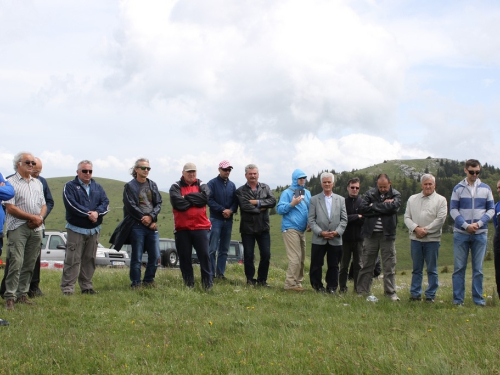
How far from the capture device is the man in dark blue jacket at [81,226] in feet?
31.3

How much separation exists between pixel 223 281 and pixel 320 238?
7.75ft

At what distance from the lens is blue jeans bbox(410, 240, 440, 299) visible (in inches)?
373

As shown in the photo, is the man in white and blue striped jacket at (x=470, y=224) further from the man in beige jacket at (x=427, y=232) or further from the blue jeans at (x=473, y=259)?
the man in beige jacket at (x=427, y=232)

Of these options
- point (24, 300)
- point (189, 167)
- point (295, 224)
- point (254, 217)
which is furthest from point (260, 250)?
point (24, 300)

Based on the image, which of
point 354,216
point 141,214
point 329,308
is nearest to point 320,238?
point 354,216

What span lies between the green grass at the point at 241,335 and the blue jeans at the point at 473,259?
324 millimetres

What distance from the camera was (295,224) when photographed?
10641 mm

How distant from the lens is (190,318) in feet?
24.1

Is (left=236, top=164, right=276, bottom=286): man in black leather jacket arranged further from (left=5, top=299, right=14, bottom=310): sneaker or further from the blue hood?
(left=5, top=299, right=14, bottom=310): sneaker

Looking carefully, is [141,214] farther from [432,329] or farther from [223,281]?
[432,329]

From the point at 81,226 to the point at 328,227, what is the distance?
494cm

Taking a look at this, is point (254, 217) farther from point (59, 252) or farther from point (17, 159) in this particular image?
point (59, 252)

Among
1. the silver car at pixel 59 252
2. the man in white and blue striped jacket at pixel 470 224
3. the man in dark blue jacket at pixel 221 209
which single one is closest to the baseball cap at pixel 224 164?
the man in dark blue jacket at pixel 221 209

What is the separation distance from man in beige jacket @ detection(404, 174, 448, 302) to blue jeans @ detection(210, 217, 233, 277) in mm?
3883
